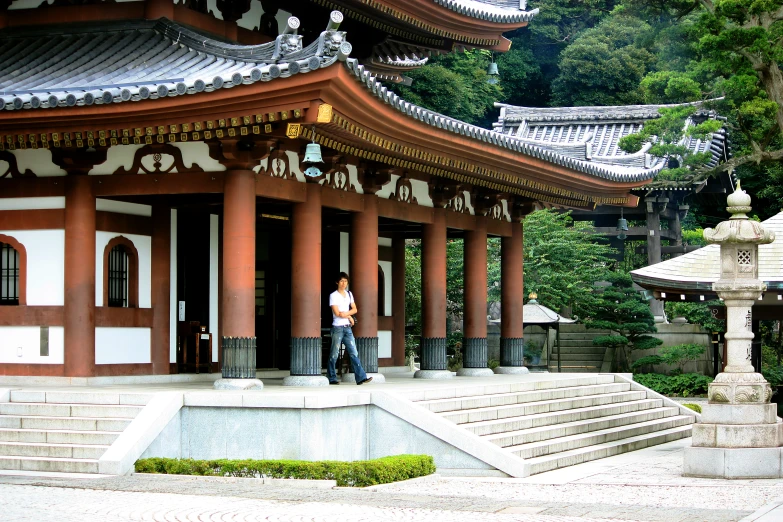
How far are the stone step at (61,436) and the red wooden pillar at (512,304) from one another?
502 inches

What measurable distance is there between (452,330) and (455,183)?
21101 mm

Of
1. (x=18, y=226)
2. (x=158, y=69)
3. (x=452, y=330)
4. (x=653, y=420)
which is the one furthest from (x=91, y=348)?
(x=452, y=330)

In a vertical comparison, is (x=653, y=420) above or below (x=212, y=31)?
below

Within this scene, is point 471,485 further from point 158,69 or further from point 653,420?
point 653,420

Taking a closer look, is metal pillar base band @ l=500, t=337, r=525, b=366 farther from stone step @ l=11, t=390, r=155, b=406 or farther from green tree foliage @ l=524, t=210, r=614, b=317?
green tree foliage @ l=524, t=210, r=614, b=317

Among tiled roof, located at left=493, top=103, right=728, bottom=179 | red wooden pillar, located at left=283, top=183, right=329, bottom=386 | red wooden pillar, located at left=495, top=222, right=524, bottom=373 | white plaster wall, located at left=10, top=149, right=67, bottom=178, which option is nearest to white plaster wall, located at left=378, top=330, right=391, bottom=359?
red wooden pillar, located at left=495, top=222, right=524, bottom=373

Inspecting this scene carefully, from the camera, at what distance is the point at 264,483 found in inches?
570

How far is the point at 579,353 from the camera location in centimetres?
3991

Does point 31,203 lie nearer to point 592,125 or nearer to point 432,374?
point 432,374

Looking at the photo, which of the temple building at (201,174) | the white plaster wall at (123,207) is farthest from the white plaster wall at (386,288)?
the white plaster wall at (123,207)

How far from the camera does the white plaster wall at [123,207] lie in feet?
62.8

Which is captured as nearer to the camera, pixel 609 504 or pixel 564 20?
pixel 609 504

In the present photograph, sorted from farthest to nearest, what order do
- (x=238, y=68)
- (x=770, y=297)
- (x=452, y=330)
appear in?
(x=452, y=330) < (x=770, y=297) < (x=238, y=68)

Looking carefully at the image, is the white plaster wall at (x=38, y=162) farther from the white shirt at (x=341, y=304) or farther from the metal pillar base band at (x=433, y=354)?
the metal pillar base band at (x=433, y=354)
